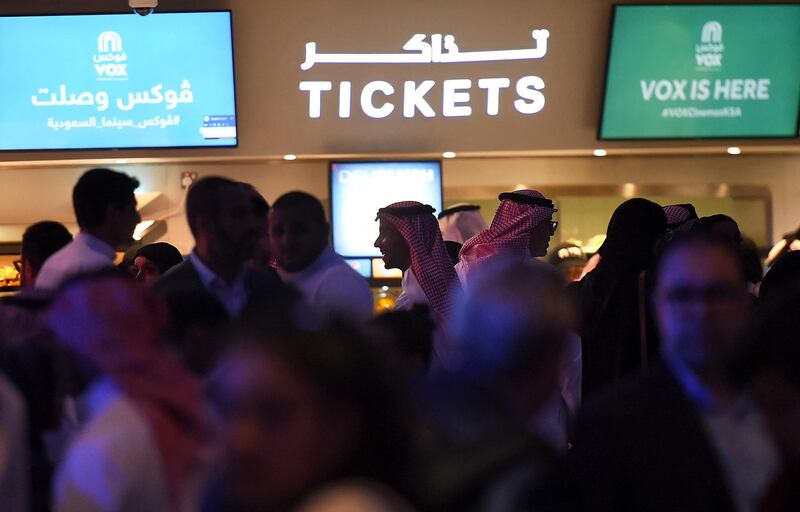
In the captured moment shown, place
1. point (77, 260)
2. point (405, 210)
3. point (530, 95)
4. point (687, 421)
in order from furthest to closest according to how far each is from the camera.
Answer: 1. point (530, 95)
2. point (405, 210)
3. point (77, 260)
4. point (687, 421)

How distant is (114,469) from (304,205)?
1.74m

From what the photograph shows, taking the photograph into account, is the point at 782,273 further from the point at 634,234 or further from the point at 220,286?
the point at 220,286

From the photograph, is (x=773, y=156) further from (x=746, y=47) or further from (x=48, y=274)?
(x=48, y=274)

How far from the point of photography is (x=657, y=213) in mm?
4562

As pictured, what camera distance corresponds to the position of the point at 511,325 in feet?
6.56

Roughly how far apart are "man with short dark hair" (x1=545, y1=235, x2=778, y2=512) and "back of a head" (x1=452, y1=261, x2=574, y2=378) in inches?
9.6

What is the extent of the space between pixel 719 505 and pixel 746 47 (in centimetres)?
698

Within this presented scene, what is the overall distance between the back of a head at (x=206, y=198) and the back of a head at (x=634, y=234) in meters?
1.71

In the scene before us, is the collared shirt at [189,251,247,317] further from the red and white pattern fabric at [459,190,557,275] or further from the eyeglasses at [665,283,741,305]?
the red and white pattern fabric at [459,190,557,275]

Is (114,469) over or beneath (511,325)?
beneath

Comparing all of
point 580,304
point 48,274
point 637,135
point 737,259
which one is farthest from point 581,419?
point 637,135

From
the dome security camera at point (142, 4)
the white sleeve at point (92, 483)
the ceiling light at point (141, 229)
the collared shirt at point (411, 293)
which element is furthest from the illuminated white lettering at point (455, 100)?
the white sleeve at point (92, 483)

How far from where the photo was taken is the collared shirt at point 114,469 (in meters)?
2.02

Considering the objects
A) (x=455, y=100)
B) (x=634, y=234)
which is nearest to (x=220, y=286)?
(x=634, y=234)
